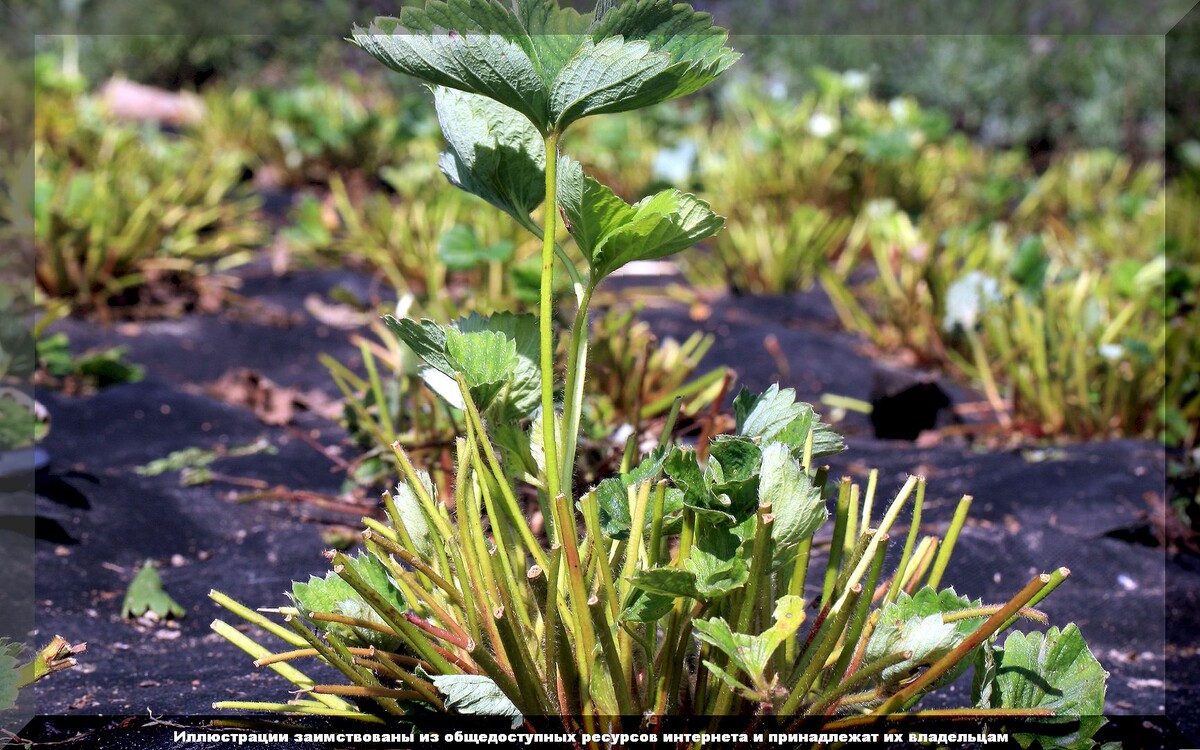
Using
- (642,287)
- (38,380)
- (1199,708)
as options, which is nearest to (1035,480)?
(1199,708)

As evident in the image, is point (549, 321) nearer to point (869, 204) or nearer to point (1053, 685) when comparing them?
point (1053, 685)

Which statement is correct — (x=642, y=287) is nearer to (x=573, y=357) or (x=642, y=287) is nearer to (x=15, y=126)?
(x=573, y=357)

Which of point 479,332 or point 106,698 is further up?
point 479,332

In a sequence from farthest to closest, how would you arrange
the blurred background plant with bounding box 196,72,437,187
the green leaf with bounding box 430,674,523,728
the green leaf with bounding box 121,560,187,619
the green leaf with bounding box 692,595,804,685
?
the blurred background plant with bounding box 196,72,437,187, the green leaf with bounding box 121,560,187,619, the green leaf with bounding box 430,674,523,728, the green leaf with bounding box 692,595,804,685

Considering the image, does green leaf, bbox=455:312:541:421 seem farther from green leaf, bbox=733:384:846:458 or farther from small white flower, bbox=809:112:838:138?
small white flower, bbox=809:112:838:138

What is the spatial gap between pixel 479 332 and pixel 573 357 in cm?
11

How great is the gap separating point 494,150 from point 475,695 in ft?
1.84

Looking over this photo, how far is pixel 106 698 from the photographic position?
1249 millimetres

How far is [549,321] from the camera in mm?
1004

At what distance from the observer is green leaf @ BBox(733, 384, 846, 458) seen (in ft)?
3.54

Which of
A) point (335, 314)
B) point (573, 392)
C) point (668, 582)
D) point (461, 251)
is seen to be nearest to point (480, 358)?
point (573, 392)

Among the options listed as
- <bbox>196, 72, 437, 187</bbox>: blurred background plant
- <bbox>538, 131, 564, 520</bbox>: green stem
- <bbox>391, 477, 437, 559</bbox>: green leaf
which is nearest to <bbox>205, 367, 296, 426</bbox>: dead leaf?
<bbox>391, 477, 437, 559</bbox>: green leaf

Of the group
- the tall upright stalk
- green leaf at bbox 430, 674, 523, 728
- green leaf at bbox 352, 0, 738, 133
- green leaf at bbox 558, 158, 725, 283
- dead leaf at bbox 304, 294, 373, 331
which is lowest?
dead leaf at bbox 304, 294, 373, 331

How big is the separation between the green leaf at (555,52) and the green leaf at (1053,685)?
0.67 meters
